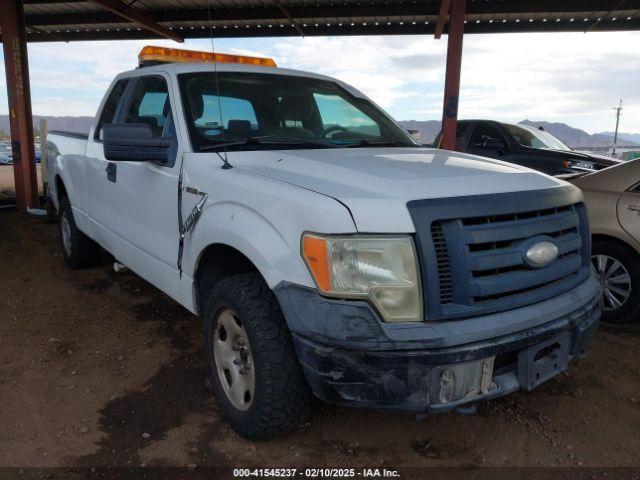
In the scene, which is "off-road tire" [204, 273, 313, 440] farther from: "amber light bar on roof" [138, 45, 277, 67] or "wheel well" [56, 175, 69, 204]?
"wheel well" [56, 175, 69, 204]

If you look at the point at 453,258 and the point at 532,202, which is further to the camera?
the point at 532,202

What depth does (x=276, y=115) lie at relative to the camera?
131 inches

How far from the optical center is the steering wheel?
3.36m

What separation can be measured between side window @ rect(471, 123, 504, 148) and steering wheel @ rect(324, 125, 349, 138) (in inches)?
237

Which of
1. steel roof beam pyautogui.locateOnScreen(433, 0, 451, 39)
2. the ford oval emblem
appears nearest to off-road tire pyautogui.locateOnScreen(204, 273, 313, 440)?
the ford oval emblem

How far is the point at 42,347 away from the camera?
11.8 ft

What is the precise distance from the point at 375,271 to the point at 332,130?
1.70 meters

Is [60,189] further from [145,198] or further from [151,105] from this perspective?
[145,198]

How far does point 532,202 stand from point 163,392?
2255mm

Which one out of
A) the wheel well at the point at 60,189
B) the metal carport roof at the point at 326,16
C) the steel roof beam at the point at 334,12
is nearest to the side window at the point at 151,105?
the wheel well at the point at 60,189

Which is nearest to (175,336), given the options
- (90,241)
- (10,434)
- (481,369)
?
(10,434)

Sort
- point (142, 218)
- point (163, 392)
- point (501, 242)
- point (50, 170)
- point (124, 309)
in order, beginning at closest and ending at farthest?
point (501, 242) → point (163, 392) → point (142, 218) → point (124, 309) → point (50, 170)

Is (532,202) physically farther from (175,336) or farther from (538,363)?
(175,336)

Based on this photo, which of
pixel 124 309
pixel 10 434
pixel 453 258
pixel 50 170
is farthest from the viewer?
pixel 50 170
